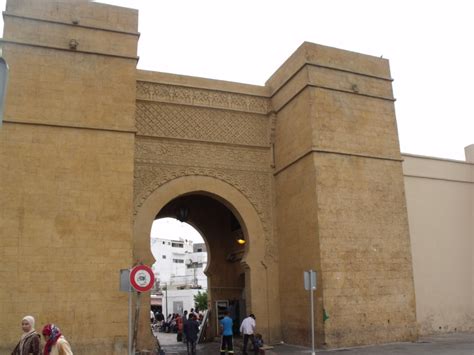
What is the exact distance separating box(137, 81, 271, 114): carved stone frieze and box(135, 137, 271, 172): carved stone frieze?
3.47ft

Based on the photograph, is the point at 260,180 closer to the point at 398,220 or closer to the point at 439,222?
the point at 398,220

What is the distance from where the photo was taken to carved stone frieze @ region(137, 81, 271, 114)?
40.1 ft

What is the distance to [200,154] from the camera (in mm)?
12391

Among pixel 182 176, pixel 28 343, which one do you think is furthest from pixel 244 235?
pixel 28 343

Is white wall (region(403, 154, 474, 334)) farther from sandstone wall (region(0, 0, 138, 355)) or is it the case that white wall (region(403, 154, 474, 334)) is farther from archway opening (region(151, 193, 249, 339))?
sandstone wall (region(0, 0, 138, 355))

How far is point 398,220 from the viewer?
39.3 feet

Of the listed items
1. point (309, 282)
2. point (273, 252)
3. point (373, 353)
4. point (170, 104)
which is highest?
point (170, 104)

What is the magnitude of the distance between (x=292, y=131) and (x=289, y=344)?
17.0 ft

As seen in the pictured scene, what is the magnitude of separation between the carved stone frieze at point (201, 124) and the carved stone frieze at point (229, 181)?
81 centimetres

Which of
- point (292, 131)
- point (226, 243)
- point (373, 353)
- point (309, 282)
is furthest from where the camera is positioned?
point (226, 243)

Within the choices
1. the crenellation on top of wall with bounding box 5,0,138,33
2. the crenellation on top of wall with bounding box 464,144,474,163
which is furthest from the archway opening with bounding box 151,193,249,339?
the crenellation on top of wall with bounding box 464,144,474,163

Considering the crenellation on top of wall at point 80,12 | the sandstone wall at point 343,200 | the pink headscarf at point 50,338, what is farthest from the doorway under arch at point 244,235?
the pink headscarf at point 50,338

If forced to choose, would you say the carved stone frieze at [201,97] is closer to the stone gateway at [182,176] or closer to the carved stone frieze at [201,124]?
the stone gateway at [182,176]

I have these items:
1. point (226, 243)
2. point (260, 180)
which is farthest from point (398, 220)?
point (226, 243)
